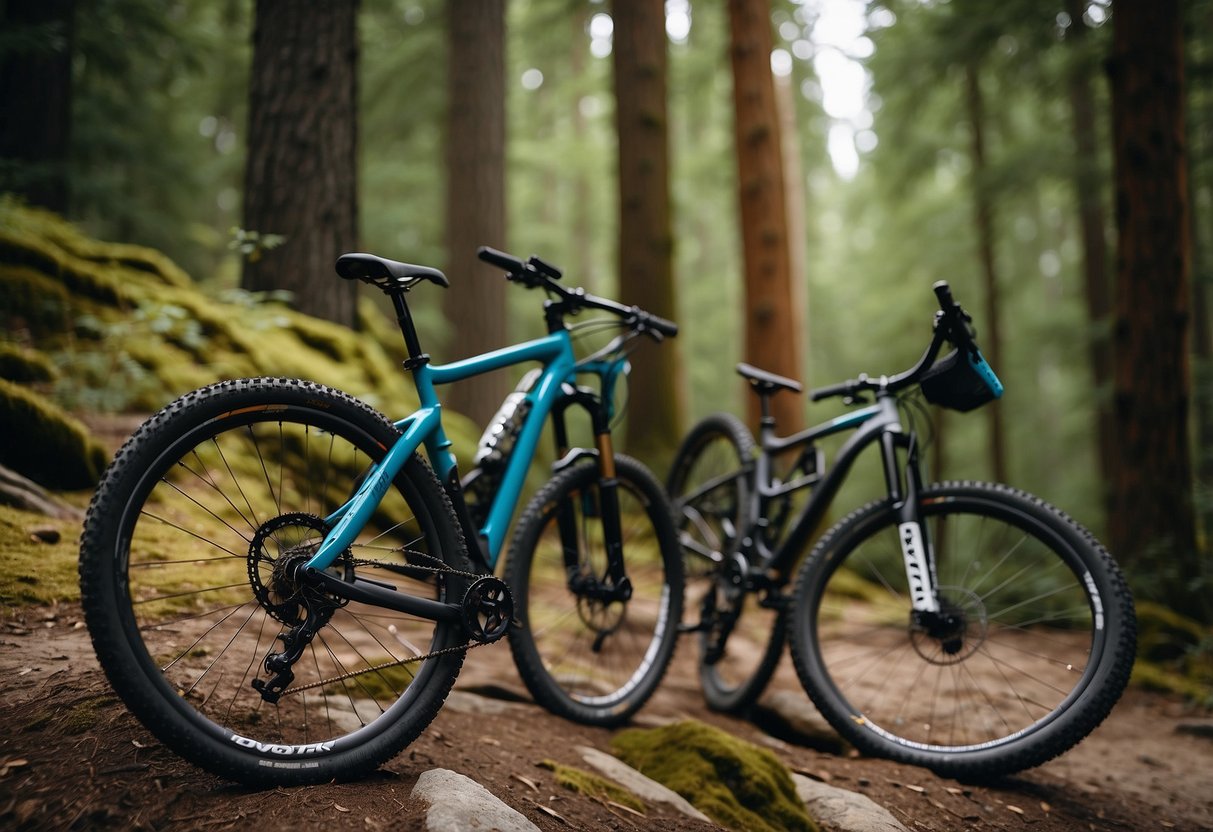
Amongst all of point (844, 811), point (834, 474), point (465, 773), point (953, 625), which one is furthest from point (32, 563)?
point (953, 625)

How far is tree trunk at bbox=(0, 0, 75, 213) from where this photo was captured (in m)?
6.23

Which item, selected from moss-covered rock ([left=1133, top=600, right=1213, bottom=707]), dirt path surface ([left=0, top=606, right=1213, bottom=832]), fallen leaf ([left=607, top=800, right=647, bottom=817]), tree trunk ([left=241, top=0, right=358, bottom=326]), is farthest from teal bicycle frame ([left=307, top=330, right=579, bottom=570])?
moss-covered rock ([left=1133, top=600, right=1213, bottom=707])

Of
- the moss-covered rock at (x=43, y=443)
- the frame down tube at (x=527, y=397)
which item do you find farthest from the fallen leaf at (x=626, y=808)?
the moss-covered rock at (x=43, y=443)

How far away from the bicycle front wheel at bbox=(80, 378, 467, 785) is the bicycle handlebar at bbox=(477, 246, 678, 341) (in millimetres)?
871

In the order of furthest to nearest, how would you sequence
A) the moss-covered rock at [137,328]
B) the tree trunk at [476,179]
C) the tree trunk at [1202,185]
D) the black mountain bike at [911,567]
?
the tree trunk at [476,179] < the tree trunk at [1202,185] < the moss-covered rock at [137,328] < the black mountain bike at [911,567]

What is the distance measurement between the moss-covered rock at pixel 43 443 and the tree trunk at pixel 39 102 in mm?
4008

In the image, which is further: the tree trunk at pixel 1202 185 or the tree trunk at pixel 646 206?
the tree trunk at pixel 646 206

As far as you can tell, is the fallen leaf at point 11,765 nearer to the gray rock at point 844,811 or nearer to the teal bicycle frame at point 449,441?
the teal bicycle frame at point 449,441

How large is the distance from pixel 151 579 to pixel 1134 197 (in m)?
6.19

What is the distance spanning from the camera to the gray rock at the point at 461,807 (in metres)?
1.71

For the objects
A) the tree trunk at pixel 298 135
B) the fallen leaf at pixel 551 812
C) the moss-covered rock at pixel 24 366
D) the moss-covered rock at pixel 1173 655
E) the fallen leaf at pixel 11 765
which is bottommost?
the moss-covered rock at pixel 1173 655

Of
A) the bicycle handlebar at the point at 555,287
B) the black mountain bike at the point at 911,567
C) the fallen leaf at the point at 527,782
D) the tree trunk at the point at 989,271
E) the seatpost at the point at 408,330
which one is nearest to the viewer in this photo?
the fallen leaf at the point at 527,782

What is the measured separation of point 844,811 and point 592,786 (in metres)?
0.77

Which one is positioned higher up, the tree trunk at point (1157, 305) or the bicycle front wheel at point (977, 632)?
the tree trunk at point (1157, 305)
